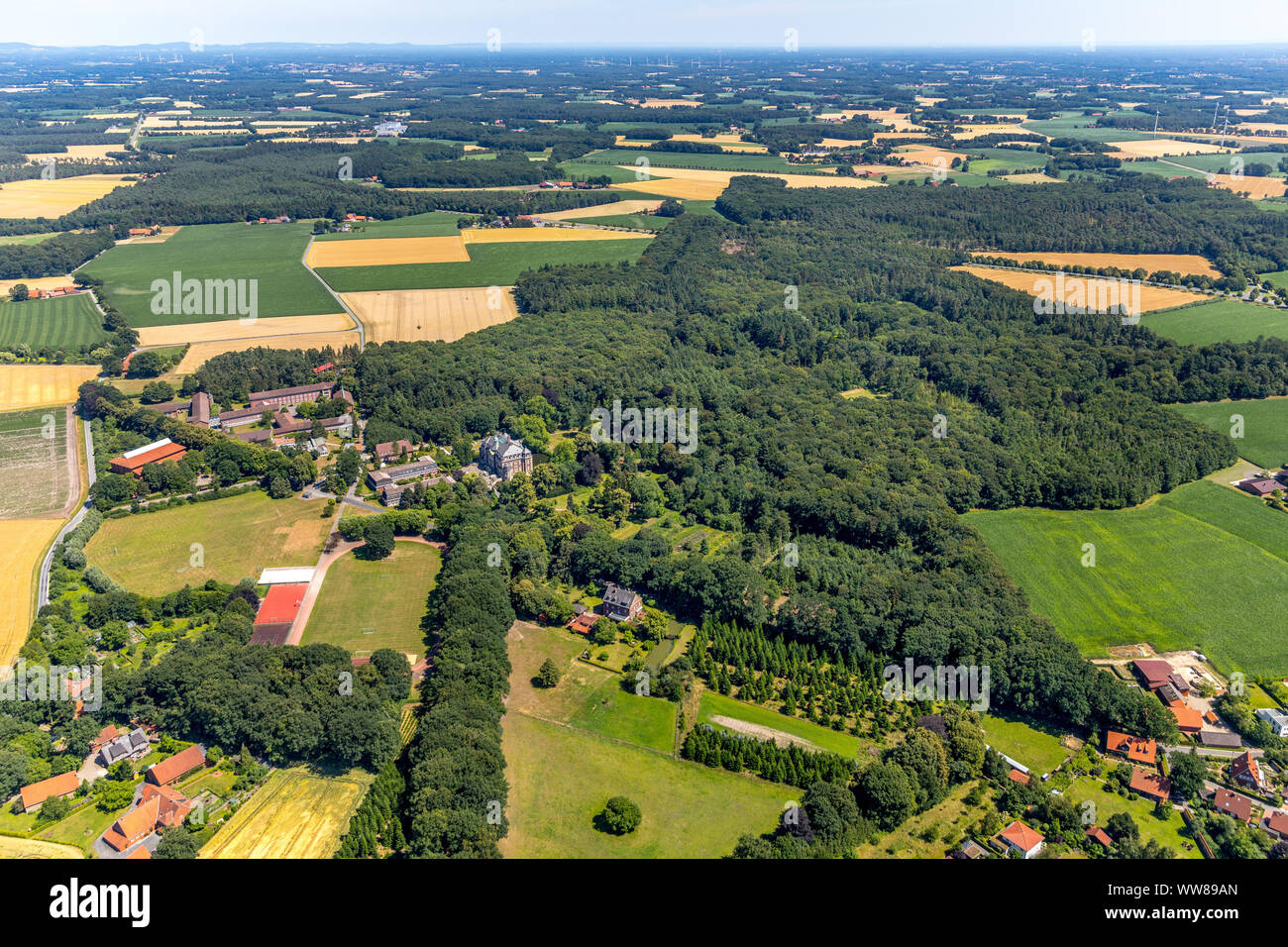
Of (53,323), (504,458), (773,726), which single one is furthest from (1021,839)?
(53,323)

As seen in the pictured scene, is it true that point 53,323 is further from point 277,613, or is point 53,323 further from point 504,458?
point 277,613

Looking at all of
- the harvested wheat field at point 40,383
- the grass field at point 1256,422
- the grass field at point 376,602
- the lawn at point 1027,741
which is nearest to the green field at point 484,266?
the harvested wheat field at point 40,383

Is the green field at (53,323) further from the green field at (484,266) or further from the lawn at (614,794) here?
the lawn at (614,794)

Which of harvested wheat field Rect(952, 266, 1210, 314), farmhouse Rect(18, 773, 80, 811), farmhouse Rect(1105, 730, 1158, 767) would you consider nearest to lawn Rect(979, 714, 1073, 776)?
farmhouse Rect(1105, 730, 1158, 767)

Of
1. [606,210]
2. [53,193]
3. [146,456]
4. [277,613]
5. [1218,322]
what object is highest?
[53,193]

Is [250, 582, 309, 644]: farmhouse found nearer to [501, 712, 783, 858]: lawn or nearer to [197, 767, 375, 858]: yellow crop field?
[197, 767, 375, 858]: yellow crop field
